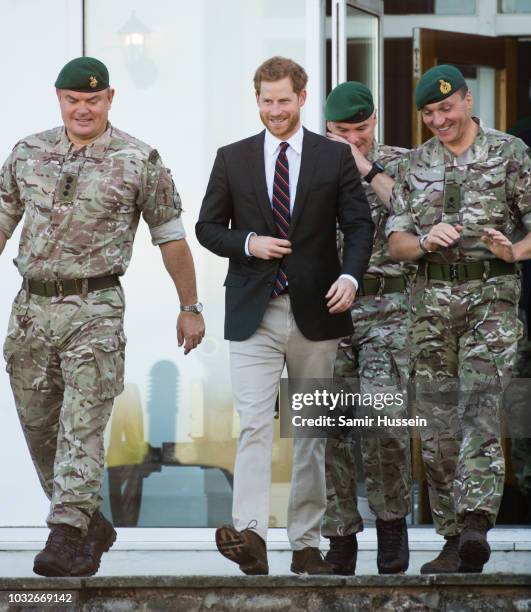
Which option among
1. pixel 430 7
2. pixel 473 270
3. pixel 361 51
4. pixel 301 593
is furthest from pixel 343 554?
pixel 430 7

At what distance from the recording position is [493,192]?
21.3 feet

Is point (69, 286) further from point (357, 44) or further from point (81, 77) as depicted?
point (357, 44)

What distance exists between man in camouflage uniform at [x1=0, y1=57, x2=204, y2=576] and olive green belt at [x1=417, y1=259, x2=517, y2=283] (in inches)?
44.2

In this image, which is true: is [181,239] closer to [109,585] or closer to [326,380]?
[326,380]

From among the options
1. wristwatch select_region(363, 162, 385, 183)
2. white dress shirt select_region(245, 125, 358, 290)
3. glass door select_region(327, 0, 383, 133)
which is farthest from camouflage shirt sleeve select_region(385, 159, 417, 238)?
glass door select_region(327, 0, 383, 133)

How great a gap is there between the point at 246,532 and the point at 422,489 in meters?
2.84

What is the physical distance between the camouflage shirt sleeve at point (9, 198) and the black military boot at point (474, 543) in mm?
2130

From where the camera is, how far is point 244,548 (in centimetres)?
609

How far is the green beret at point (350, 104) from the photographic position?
6898 millimetres

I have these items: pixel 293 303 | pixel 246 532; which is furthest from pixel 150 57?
pixel 246 532

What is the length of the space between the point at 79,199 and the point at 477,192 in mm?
1538

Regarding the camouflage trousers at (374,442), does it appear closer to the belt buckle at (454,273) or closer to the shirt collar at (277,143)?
the belt buckle at (454,273)

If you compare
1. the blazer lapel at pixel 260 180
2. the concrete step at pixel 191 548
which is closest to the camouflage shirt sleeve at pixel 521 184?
the blazer lapel at pixel 260 180

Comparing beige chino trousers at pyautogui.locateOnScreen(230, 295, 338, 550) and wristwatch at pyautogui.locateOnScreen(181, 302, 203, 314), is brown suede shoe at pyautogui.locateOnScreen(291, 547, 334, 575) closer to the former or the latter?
beige chino trousers at pyautogui.locateOnScreen(230, 295, 338, 550)
